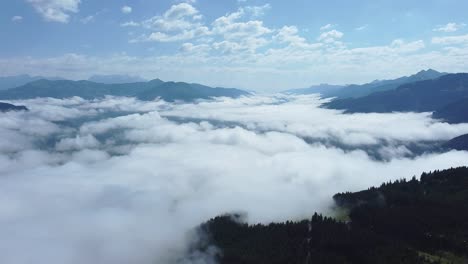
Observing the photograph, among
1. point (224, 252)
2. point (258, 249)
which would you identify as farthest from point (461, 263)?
point (224, 252)

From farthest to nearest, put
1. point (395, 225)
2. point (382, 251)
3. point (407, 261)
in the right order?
point (395, 225), point (382, 251), point (407, 261)

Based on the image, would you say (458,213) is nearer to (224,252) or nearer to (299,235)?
(299,235)

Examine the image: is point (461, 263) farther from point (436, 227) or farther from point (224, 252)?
point (224, 252)

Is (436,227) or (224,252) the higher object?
(436,227)

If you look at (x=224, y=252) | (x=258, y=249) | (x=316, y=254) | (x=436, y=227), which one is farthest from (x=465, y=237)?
(x=224, y=252)

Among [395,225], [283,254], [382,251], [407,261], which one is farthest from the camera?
[395,225]

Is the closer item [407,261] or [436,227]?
[407,261]

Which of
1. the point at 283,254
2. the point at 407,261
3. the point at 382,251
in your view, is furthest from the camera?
the point at 283,254

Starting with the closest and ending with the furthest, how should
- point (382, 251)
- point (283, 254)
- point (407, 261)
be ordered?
point (407, 261)
point (382, 251)
point (283, 254)

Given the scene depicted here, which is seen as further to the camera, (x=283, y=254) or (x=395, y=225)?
(x=395, y=225)
